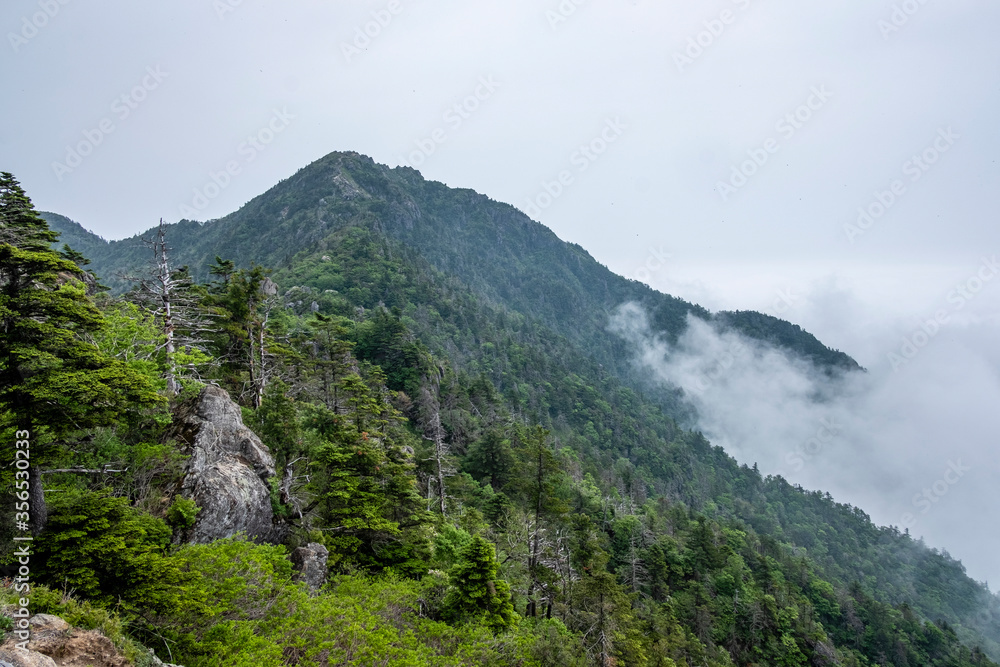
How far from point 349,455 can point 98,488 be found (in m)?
7.20

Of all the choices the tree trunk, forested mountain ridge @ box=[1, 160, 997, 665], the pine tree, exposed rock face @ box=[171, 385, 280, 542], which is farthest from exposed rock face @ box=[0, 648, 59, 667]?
exposed rock face @ box=[171, 385, 280, 542]

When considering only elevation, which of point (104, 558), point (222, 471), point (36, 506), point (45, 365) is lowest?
point (104, 558)

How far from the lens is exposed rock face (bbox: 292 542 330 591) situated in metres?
13.8

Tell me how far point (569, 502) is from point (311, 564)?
32.0 metres

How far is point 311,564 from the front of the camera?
14.2m

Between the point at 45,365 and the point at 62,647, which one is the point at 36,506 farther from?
the point at 62,647

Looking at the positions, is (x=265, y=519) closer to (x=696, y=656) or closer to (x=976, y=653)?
(x=696, y=656)

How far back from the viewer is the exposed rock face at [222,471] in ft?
40.9

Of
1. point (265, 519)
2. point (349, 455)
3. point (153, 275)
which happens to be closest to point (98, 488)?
point (265, 519)

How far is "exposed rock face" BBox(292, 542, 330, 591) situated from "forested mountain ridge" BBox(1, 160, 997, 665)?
4.04ft

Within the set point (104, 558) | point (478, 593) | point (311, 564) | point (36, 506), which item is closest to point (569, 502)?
point (478, 593)

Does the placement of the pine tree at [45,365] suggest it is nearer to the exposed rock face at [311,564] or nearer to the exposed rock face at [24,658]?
the exposed rock face at [24,658]

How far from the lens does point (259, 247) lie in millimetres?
141500

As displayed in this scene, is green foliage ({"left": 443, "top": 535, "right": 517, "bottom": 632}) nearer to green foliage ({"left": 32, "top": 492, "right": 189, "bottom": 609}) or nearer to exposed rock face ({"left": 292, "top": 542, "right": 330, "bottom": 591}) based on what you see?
exposed rock face ({"left": 292, "top": 542, "right": 330, "bottom": 591})
